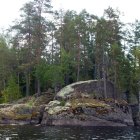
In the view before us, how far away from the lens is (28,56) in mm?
68375

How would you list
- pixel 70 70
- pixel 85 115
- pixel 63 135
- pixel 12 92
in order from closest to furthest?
pixel 63 135 → pixel 85 115 → pixel 12 92 → pixel 70 70

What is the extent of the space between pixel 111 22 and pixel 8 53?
21874 mm

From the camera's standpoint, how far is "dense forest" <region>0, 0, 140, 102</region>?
6331cm

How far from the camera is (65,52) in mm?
68062

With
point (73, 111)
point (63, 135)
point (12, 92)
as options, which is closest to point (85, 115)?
point (73, 111)

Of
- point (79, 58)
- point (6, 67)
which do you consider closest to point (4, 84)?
point (6, 67)

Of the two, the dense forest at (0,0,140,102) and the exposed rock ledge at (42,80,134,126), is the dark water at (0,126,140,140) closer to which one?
the exposed rock ledge at (42,80,134,126)

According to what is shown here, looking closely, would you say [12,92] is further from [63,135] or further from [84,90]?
[63,135]

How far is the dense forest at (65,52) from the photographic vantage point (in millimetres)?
63312

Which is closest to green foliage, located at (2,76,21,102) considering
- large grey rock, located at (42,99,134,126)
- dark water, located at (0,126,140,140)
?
large grey rock, located at (42,99,134,126)

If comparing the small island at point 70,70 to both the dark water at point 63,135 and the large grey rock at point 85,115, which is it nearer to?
the large grey rock at point 85,115

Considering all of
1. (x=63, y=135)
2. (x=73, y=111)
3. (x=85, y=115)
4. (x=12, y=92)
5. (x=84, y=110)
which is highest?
(x=12, y=92)

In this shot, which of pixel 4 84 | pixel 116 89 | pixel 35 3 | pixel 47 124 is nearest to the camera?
pixel 47 124

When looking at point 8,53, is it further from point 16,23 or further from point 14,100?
point 14,100
